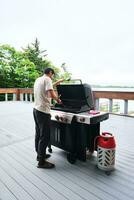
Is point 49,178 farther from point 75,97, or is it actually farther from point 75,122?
point 75,97

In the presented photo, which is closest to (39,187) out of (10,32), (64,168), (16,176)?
(16,176)

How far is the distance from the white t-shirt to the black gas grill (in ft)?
1.25

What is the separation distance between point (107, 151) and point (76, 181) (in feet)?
1.76

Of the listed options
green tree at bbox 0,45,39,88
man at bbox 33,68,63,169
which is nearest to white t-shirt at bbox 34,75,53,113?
man at bbox 33,68,63,169

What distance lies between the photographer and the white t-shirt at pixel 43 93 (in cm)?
240

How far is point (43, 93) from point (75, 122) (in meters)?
0.62

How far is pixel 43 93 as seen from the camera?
243 cm

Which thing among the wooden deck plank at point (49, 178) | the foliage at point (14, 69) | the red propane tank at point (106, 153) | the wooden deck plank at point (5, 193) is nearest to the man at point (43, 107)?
the wooden deck plank at point (49, 178)

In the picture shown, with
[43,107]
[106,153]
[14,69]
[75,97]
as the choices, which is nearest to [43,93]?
[43,107]

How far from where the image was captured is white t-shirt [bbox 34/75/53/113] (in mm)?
2404

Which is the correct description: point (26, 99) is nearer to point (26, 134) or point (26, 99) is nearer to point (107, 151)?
point (26, 134)

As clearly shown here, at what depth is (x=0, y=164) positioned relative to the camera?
266 centimetres

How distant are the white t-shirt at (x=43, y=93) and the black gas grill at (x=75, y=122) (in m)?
0.38

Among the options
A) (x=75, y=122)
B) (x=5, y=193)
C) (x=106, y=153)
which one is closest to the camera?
(x=5, y=193)
